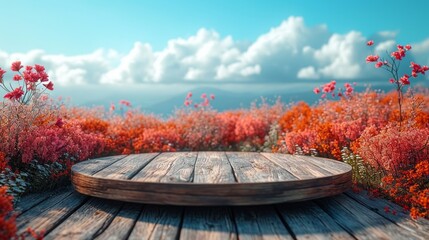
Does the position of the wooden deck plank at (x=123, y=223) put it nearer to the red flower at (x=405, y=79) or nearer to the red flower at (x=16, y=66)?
the red flower at (x=16, y=66)

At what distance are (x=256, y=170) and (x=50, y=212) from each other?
5.53ft

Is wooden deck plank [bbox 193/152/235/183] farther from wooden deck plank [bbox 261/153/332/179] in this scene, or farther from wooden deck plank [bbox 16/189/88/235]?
wooden deck plank [bbox 16/189/88/235]

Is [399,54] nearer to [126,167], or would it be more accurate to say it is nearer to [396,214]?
[396,214]

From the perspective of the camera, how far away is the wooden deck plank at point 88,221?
2594mm

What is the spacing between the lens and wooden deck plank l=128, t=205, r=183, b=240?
2.53 metres

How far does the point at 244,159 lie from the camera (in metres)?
4.11

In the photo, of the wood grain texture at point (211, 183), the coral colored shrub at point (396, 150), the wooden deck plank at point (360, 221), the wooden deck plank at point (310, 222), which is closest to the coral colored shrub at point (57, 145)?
the wood grain texture at point (211, 183)

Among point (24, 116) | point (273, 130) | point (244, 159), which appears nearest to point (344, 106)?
point (273, 130)

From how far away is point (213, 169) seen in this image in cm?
341

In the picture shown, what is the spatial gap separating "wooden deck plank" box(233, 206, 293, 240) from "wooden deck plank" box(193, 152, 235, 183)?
27 cm

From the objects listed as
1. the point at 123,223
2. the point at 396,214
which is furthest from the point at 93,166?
the point at 396,214

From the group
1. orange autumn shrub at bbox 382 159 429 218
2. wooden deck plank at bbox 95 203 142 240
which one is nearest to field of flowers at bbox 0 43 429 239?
orange autumn shrub at bbox 382 159 429 218

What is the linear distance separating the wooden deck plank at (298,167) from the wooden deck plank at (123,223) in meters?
1.28

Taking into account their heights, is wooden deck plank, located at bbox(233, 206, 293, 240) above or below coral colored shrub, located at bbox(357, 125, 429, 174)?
below
